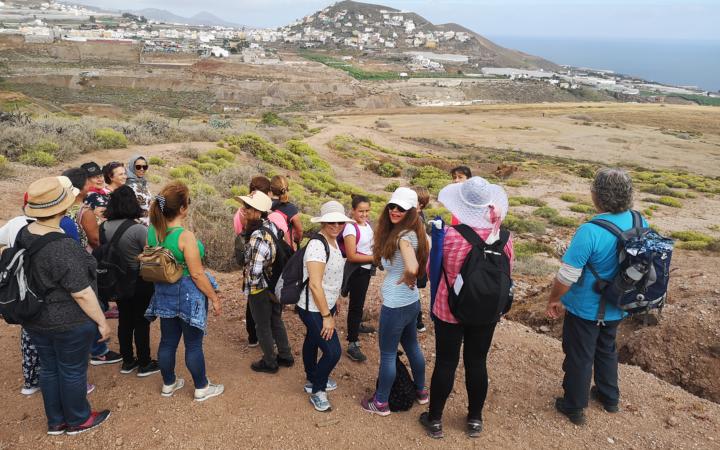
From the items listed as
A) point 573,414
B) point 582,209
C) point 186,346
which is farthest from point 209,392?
point 582,209

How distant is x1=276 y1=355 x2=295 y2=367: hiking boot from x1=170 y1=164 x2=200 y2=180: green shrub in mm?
8780

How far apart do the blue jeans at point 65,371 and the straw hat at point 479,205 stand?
104 inches

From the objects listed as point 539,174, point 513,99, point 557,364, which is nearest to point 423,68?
point 513,99

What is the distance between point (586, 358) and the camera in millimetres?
3873


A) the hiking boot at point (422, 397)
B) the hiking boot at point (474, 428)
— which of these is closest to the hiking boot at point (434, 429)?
the hiking boot at point (474, 428)

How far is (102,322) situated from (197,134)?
16748mm

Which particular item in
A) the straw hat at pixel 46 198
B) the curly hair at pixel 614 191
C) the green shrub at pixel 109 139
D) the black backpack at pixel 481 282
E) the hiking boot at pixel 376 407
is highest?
the curly hair at pixel 614 191

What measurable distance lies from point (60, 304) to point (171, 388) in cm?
130

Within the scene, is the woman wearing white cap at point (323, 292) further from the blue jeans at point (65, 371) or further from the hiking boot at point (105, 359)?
the hiking boot at point (105, 359)

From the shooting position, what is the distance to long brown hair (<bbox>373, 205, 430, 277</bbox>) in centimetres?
351

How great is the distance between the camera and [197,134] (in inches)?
743

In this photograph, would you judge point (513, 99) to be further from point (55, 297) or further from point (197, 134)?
point (55, 297)

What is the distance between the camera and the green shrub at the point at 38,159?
37.0ft

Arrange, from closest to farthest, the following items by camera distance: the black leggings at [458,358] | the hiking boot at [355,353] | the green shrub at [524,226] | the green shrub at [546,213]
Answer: the black leggings at [458,358], the hiking boot at [355,353], the green shrub at [524,226], the green shrub at [546,213]
